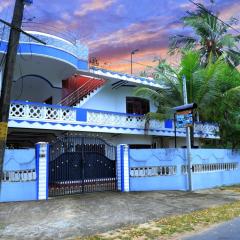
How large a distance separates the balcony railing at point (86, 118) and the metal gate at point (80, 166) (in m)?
3.06

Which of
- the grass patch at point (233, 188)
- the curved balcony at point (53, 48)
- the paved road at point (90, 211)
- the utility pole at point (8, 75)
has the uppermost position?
the curved balcony at point (53, 48)

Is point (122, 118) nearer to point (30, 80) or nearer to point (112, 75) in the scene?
point (112, 75)

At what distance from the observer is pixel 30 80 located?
67.5 ft

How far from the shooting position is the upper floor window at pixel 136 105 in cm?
2431

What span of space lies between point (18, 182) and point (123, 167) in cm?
424

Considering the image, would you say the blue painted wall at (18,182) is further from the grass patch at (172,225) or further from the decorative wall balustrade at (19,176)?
the grass patch at (172,225)

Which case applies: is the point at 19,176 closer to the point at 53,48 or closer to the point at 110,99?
the point at 53,48

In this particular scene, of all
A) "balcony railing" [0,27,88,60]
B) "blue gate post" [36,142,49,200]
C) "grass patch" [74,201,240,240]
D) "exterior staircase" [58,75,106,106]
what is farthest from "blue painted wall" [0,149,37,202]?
"exterior staircase" [58,75,106,106]

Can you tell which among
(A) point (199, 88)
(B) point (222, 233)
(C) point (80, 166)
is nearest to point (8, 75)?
(B) point (222, 233)

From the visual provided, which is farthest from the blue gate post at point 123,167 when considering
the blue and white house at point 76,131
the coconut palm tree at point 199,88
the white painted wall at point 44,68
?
the white painted wall at point 44,68

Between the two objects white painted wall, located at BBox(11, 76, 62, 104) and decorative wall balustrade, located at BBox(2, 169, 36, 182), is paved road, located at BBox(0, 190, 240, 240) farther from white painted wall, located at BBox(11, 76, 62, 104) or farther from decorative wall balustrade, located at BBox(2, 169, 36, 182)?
white painted wall, located at BBox(11, 76, 62, 104)

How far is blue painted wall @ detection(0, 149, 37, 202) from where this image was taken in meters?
12.6

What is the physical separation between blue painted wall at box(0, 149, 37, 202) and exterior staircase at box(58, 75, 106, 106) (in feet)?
26.6

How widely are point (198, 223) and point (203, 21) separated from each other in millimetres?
20880
